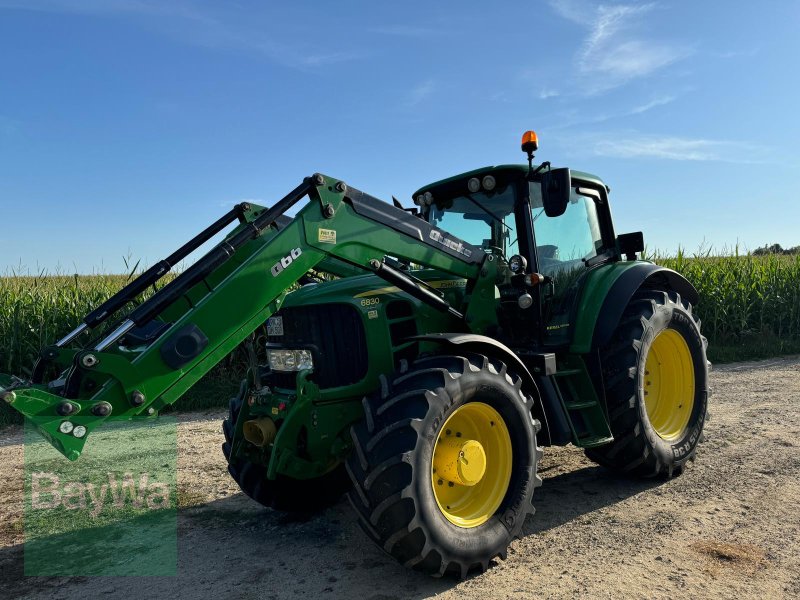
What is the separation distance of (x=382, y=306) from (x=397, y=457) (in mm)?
1138

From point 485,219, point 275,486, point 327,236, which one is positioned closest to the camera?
point 327,236

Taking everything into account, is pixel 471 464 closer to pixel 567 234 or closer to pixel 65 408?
pixel 65 408

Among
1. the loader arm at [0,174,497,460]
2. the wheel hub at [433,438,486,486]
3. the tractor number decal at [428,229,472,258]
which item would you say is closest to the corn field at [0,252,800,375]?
the loader arm at [0,174,497,460]

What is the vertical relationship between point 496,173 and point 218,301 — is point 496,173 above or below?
above

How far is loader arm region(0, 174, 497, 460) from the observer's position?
3.08 metres

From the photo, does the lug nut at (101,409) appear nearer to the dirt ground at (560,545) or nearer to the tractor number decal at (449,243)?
the dirt ground at (560,545)

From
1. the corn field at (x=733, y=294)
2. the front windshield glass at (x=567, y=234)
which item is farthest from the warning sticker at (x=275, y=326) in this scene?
the corn field at (x=733, y=294)

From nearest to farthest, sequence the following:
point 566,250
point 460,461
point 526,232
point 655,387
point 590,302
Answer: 1. point 460,461
2. point 526,232
3. point 590,302
4. point 566,250
5. point 655,387

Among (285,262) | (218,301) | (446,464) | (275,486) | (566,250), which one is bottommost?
(275,486)

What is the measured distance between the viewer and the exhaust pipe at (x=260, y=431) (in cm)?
391

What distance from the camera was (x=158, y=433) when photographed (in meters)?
7.20

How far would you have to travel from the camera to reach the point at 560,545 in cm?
377

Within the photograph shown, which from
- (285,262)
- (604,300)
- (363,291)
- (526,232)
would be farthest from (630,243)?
(285,262)

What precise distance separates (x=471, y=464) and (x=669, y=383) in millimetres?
2643
